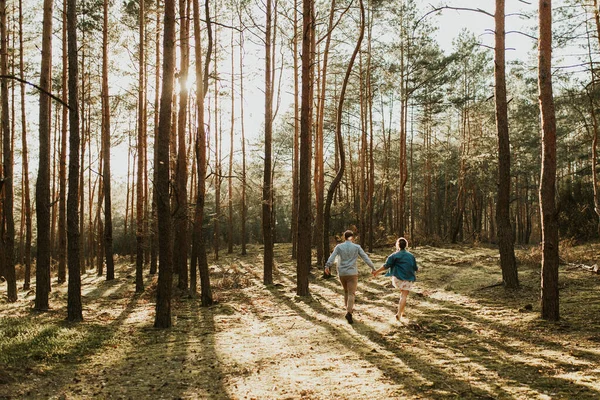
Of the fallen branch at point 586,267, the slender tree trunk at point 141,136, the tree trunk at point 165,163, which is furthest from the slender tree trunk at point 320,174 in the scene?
the tree trunk at point 165,163

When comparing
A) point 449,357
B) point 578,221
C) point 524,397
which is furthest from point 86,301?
point 578,221

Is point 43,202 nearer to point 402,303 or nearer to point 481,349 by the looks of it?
point 402,303

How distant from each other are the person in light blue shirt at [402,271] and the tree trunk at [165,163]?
14.2 ft

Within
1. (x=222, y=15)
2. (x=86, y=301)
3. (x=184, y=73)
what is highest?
(x=222, y=15)

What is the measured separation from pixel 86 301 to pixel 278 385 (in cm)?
1030

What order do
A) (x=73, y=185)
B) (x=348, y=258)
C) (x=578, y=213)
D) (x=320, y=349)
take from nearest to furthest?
(x=320, y=349)
(x=348, y=258)
(x=73, y=185)
(x=578, y=213)

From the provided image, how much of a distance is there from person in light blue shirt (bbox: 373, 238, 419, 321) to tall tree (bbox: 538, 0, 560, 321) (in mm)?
2342

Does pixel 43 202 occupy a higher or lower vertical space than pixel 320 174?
lower

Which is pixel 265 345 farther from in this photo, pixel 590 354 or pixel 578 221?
pixel 578 221

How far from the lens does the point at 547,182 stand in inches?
310

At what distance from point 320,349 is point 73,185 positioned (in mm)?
6626

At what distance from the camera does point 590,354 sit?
5.94m

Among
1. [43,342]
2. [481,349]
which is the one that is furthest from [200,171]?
[481,349]

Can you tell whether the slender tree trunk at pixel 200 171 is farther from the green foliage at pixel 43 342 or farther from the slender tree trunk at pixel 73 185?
the green foliage at pixel 43 342
